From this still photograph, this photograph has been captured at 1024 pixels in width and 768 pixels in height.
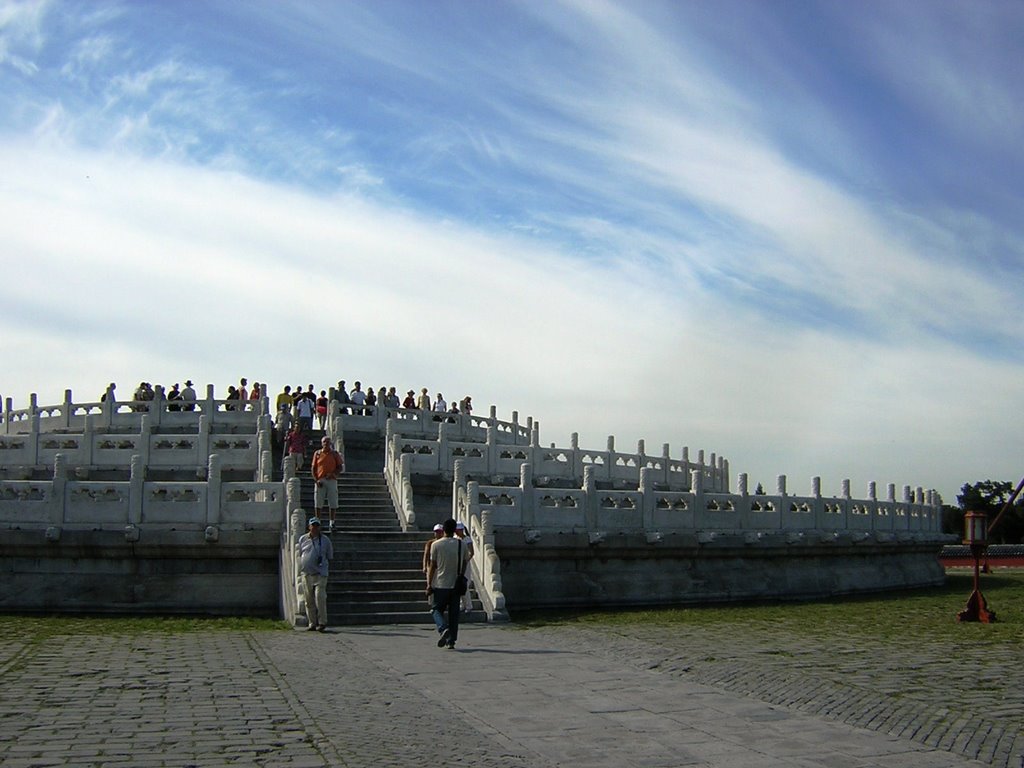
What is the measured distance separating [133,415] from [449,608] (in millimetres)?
20013

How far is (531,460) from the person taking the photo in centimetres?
2658

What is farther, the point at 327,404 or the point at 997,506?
the point at 997,506

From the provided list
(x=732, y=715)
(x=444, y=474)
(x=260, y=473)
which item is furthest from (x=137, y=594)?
(x=732, y=715)

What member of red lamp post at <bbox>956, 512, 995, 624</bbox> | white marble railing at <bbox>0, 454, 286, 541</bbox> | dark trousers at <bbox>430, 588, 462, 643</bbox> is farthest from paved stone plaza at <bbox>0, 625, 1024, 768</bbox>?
red lamp post at <bbox>956, 512, 995, 624</bbox>

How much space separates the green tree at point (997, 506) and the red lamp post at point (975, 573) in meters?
49.9

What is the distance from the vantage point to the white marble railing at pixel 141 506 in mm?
19766

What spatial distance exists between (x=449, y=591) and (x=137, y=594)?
7.58 m

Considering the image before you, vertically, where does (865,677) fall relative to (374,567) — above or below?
below

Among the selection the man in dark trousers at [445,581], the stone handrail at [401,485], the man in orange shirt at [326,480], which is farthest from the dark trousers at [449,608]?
the stone handrail at [401,485]

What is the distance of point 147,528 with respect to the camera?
64.6ft

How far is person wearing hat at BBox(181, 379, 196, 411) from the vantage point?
31938mm

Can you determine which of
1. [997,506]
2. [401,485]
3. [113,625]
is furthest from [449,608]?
[997,506]

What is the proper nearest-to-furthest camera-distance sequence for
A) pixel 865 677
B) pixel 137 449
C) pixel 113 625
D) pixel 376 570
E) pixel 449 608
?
pixel 865 677, pixel 449 608, pixel 113 625, pixel 376 570, pixel 137 449

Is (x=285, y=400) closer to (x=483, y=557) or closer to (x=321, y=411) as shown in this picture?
(x=321, y=411)
